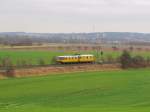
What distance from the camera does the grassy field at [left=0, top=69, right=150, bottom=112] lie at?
35.2 metres

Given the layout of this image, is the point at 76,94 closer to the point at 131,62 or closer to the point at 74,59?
the point at 74,59

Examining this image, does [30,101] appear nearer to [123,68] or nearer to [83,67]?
[83,67]

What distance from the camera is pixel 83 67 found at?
259 ft

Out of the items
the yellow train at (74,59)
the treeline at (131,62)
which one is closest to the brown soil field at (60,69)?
the treeline at (131,62)

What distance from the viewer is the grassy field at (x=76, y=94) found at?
35234mm

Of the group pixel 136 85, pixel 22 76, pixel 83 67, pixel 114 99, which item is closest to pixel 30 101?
pixel 114 99

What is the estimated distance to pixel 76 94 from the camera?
44375 mm

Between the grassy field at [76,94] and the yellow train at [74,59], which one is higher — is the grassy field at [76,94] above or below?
below

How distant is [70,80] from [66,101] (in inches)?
765

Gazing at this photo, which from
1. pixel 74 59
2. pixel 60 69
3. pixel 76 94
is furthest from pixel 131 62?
pixel 76 94

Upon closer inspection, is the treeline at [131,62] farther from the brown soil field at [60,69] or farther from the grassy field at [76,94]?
the grassy field at [76,94]

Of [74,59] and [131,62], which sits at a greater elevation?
[74,59]

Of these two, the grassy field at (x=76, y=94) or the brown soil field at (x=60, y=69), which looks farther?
the brown soil field at (x=60, y=69)

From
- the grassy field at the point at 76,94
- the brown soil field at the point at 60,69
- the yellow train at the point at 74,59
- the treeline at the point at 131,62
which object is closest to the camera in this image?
the grassy field at the point at 76,94
